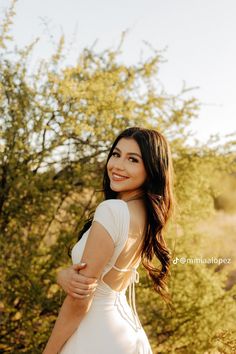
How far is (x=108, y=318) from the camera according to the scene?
7.14 ft

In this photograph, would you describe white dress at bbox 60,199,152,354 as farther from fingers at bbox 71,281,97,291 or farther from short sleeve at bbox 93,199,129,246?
fingers at bbox 71,281,97,291

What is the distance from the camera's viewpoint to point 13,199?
5.19 meters

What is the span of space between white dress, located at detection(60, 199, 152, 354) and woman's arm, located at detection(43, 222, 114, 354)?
1.2 inches

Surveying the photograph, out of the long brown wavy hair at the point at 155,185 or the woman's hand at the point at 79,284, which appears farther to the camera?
the long brown wavy hair at the point at 155,185

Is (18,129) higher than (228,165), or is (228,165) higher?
(18,129)

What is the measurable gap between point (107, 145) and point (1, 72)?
4.39 feet

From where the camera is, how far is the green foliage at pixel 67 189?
4984 mm

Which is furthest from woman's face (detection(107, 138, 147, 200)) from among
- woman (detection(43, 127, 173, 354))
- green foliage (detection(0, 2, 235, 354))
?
green foliage (detection(0, 2, 235, 354))

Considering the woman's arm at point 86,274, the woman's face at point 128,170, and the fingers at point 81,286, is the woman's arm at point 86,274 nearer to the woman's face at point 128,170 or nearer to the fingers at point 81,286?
the fingers at point 81,286

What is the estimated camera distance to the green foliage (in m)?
4.98

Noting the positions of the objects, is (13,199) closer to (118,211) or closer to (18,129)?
(18,129)

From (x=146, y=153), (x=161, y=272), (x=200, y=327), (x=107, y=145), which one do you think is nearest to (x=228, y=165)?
(x=107, y=145)

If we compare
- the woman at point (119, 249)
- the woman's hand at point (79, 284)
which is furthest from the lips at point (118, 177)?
the woman's hand at point (79, 284)

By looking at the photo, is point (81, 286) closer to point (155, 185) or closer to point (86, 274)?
point (86, 274)
